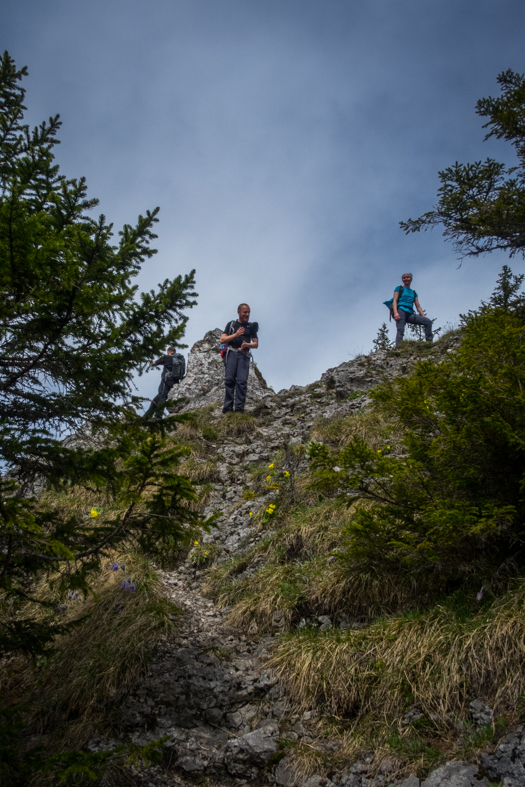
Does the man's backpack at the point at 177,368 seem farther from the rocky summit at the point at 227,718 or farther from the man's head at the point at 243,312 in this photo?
the rocky summit at the point at 227,718

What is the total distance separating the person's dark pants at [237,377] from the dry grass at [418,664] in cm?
791

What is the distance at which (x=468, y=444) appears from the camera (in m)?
3.27

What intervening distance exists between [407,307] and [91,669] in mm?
11669

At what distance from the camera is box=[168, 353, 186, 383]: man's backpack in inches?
549

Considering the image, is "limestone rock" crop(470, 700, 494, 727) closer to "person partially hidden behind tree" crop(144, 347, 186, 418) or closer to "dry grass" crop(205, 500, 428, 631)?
"dry grass" crop(205, 500, 428, 631)

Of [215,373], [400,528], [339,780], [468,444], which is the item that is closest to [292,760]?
[339,780]

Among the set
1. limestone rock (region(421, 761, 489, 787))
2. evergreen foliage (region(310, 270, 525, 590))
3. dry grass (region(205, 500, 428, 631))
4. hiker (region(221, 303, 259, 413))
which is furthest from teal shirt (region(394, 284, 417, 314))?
limestone rock (region(421, 761, 489, 787))

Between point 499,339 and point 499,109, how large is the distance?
6.58m

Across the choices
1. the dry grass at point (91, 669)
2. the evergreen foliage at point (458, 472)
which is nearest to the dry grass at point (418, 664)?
the evergreen foliage at point (458, 472)

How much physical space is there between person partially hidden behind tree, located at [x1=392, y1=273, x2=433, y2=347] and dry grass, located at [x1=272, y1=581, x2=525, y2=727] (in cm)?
1046

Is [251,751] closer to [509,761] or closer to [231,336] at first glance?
[509,761]

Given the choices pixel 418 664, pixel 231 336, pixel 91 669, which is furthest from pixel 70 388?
pixel 231 336

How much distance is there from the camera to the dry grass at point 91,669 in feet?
11.4

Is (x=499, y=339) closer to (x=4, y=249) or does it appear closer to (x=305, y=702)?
(x=305, y=702)
